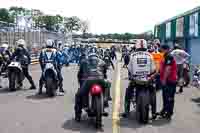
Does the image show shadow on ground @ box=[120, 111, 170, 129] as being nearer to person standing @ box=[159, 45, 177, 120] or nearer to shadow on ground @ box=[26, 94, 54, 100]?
person standing @ box=[159, 45, 177, 120]

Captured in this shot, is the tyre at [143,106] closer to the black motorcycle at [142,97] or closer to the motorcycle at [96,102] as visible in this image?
the black motorcycle at [142,97]

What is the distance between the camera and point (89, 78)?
9.87 metres

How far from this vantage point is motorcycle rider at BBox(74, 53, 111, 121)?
9.85 meters

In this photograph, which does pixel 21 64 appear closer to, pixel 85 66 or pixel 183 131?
pixel 85 66

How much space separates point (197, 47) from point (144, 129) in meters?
16.9

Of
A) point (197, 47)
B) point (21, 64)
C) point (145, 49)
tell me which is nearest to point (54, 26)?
point (197, 47)

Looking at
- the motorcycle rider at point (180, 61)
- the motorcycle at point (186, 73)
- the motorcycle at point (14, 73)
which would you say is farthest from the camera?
the motorcycle at point (186, 73)

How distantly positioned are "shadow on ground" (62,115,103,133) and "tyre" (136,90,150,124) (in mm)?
1054

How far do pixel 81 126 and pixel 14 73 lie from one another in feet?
21.8

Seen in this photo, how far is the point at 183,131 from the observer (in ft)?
31.6

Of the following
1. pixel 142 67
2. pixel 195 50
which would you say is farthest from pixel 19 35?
pixel 142 67

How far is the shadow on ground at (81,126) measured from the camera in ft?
31.3

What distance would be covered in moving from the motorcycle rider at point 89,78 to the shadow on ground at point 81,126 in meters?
0.19

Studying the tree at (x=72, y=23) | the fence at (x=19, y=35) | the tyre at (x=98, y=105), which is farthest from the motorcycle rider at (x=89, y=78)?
the tree at (x=72, y=23)
